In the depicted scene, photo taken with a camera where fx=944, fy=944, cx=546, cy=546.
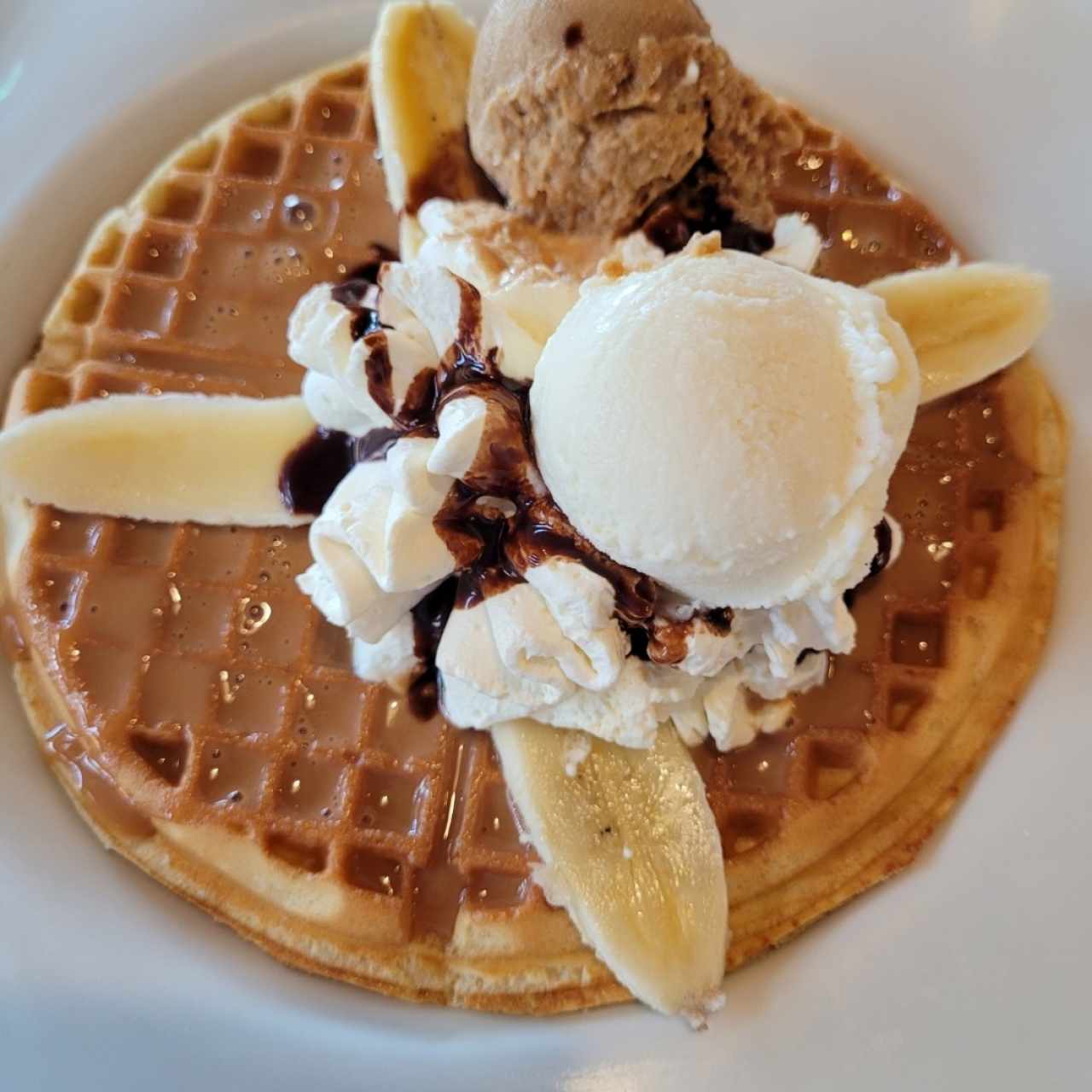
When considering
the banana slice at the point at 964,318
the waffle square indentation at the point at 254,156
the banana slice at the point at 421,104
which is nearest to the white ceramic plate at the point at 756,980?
the banana slice at the point at 964,318

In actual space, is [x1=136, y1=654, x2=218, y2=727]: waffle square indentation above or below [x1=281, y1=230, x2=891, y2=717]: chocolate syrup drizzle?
below

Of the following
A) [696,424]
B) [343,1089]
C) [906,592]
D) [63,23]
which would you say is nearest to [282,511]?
[696,424]

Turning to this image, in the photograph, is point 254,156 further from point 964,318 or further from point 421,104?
point 964,318

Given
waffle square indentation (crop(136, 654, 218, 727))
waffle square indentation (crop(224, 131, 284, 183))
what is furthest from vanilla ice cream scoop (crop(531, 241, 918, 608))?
waffle square indentation (crop(224, 131, 284, 183))

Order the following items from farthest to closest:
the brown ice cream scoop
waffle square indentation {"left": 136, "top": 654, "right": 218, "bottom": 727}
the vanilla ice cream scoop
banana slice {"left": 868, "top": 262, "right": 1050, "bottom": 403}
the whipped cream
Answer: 1. banana slice {"left": 868, "top": 262, "right": 1050, "bottom": 403}
2. waffle square indentation {"left": 136, "top": 654, "right": 218, "bottom": 727}
3. the brown ice cream scoop
4. the whipped cream
5. the vanilla ice cream scoop

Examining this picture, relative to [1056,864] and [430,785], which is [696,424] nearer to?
[430,785]

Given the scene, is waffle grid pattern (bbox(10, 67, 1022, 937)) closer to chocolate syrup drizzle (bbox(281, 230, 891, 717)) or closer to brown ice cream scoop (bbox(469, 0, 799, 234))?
chocolate syrup drizzle (bbox(281, 230, 891, 717))
